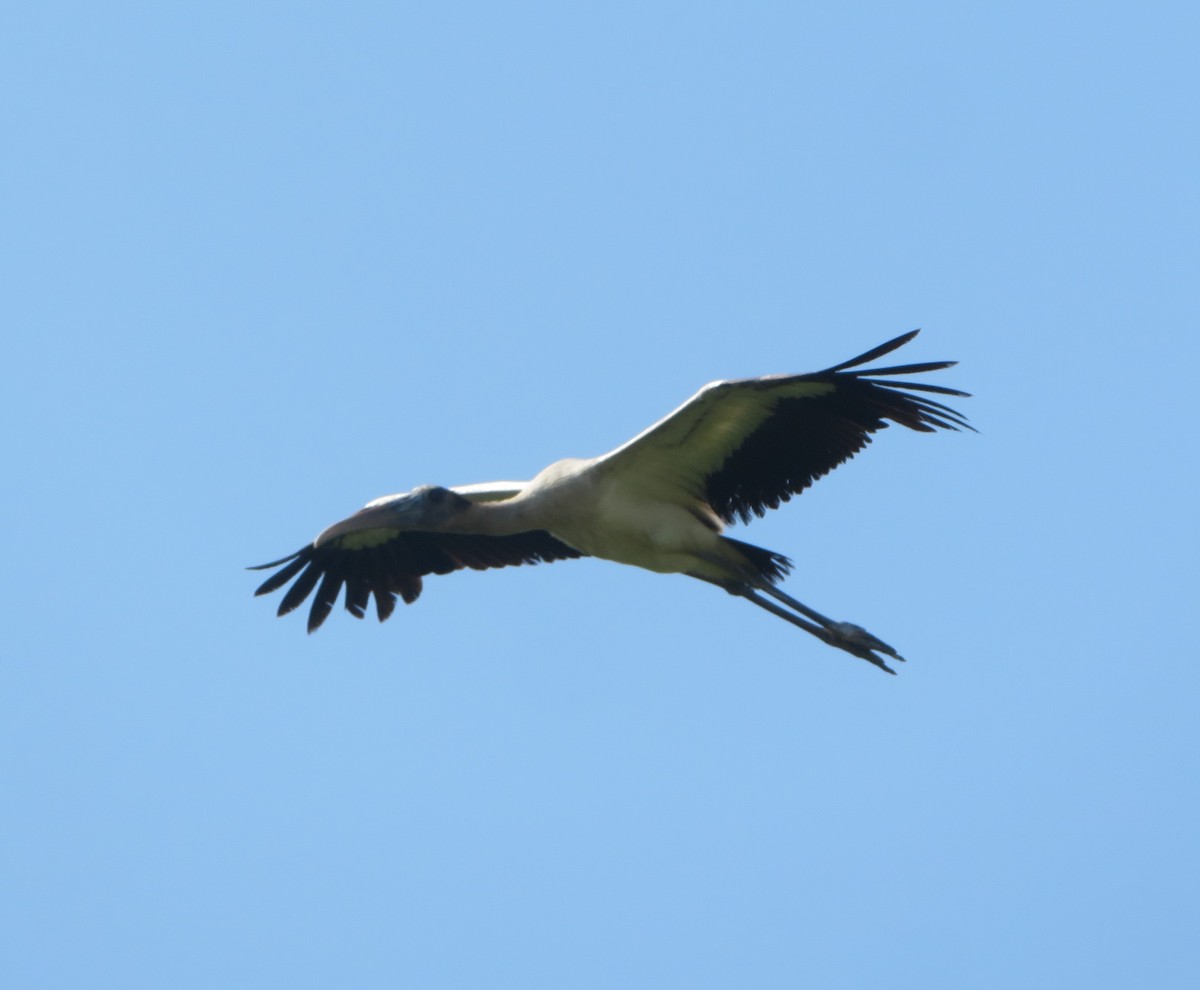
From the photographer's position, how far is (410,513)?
547 inches

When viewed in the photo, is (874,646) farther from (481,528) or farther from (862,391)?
(481,528)

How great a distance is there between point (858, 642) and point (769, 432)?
141 centimetres

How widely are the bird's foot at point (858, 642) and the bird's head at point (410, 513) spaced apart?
8.46 feet

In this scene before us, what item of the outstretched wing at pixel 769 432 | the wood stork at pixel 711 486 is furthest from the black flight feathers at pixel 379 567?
the outstretched wing at pixel 769 432

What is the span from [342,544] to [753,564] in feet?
12.1

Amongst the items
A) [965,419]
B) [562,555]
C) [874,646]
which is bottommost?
[874,646]

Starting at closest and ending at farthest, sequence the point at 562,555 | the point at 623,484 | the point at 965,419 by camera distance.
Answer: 1. the point at 965,419
2. the point at 623,484
3. the point at 562,555

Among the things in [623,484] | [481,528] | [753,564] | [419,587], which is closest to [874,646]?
[753,564]

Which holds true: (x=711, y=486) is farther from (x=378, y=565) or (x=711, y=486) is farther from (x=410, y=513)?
(x=378, y=565)

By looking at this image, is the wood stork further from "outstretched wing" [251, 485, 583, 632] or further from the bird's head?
"outstretched wing" [251, 485, 583, 632]

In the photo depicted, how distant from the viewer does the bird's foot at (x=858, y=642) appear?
42.1ft

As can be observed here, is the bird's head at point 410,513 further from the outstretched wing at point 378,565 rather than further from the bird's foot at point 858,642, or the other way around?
the bird's foot at point 858,642

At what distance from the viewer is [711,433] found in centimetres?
1267

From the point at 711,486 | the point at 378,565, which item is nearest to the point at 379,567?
the point at 378,565
